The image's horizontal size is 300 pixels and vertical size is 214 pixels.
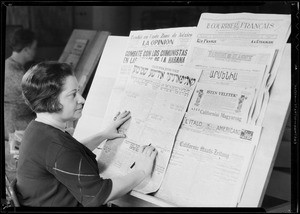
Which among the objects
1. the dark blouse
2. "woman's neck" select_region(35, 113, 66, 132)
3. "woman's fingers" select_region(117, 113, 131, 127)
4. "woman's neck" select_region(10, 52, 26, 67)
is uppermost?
"woman's neck" select_region(10, 52, 26, 67)

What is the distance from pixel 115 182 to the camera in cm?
130

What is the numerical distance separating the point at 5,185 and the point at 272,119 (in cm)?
90

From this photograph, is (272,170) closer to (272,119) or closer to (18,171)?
(272,119)

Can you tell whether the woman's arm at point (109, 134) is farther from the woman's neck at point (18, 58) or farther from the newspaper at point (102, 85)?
the woman's neck at point (18, 58)

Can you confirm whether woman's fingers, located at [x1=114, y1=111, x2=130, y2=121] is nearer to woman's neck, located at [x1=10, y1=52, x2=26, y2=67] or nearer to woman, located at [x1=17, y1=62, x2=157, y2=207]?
woman, located at [x1=17, y1=62, x2=157, y2=207]

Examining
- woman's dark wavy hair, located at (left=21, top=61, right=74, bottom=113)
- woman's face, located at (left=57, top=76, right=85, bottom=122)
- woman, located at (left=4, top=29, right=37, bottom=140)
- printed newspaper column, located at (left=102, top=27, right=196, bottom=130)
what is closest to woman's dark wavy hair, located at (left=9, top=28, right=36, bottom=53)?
woman, located at (left=4, top=29, right=37, bottom=140)

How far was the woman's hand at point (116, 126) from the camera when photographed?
1.39 m

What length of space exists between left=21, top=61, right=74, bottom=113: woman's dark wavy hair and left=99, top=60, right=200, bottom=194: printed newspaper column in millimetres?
218

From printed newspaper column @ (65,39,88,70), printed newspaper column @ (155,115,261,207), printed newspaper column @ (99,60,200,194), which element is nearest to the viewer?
printed newspaper column @ (155,115,261,207)

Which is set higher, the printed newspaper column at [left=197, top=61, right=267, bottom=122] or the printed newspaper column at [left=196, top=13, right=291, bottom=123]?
the printed newspaper column at [left=196, top=13, right=291, bottom=123]

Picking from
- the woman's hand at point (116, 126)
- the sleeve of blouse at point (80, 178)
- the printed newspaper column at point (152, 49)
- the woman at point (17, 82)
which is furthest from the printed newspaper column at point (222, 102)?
the woman at point (17, 82)

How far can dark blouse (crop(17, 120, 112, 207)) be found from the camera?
1247 millimetres

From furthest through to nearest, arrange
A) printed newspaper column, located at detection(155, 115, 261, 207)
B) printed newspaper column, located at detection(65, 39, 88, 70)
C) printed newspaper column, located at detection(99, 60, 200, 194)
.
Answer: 1. printed newspaper column, located at detection(65, 39, 88, 70)
2. printed newspaper column, located at detection(99, 60, 200, 194)
3. printed newspaper column, located at detection(155, 115, 261, 207)

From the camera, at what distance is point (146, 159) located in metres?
1.33
